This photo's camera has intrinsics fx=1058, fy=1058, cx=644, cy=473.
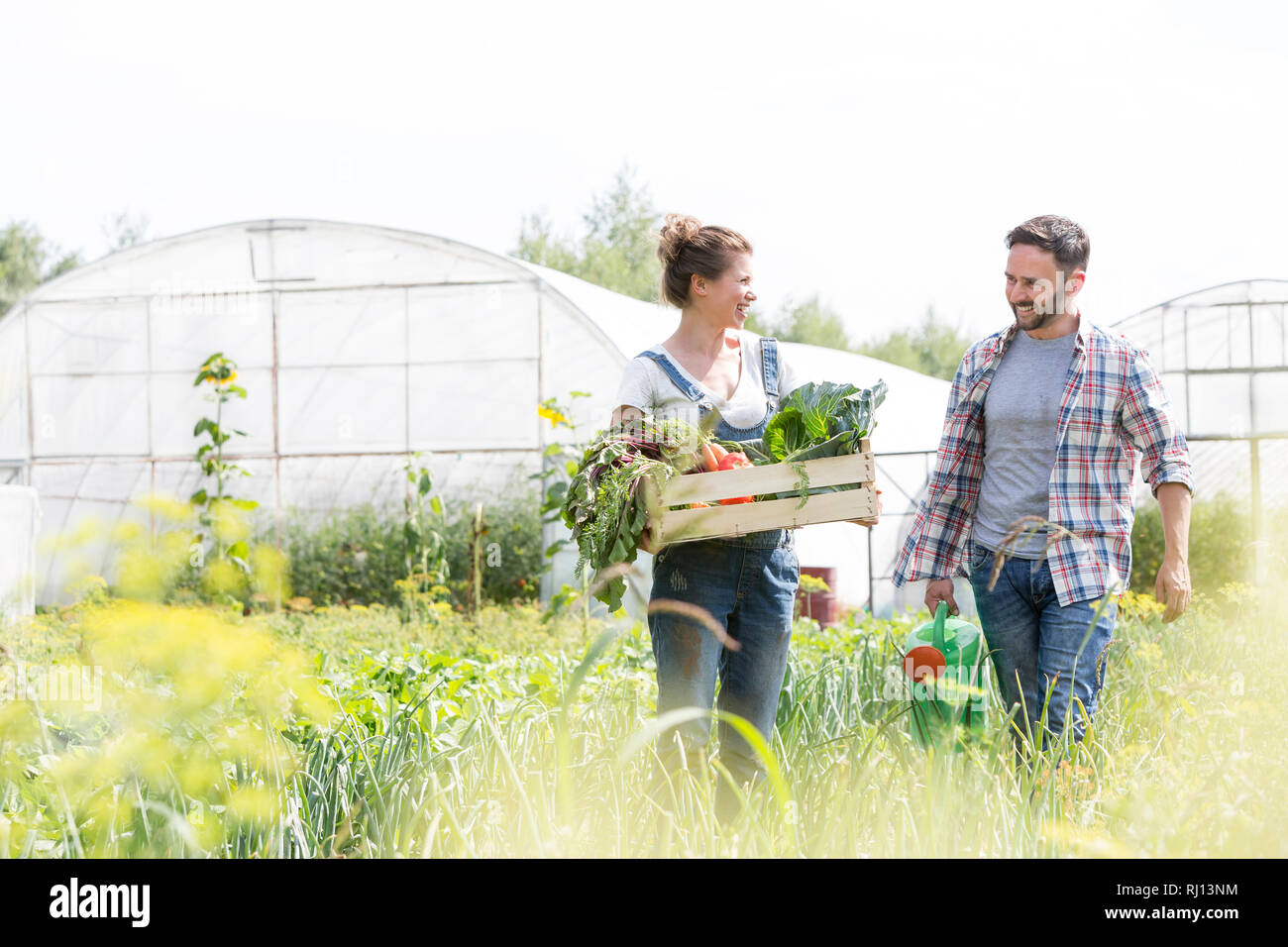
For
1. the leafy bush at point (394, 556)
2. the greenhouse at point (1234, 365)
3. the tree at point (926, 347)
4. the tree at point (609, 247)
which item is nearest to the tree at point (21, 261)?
the tree at point (609, 247)

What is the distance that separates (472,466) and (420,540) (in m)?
2.09

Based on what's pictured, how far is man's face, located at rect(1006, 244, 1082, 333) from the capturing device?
222 cm

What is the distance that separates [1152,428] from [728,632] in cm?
101

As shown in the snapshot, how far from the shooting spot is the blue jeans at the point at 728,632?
6.17 feet

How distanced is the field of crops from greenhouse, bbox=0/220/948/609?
22.6ft

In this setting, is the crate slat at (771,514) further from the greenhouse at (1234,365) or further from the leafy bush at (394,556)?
the greenhouse at (1234,365)

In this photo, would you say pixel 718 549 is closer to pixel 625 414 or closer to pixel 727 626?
pixel 727 626

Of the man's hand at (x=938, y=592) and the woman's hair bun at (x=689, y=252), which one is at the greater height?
the woman's hair bun at (x=689, y=252)

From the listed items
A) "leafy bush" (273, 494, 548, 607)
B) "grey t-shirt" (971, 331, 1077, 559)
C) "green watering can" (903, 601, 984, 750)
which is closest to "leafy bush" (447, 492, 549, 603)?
"leafy bush" (273, 494, 548, 607)

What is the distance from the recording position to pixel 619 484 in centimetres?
164

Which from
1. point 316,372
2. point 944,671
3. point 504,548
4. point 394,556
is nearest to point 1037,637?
Result: point 944,671

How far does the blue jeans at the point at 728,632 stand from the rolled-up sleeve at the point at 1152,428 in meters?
0.80

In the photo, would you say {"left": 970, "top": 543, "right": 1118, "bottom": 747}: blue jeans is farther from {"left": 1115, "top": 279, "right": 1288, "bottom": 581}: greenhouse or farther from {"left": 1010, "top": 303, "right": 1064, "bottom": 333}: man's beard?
{"left": 1115, "top": 279, "right": 1288, "bottom": 581}: greenhouse
